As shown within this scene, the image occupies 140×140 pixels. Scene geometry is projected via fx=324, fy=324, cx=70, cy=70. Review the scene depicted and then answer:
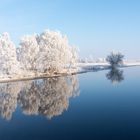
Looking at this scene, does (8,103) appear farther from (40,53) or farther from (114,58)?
(114,58)

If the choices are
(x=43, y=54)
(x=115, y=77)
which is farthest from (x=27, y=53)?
(x=115, y=77)

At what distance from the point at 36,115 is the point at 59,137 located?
9.55 metres

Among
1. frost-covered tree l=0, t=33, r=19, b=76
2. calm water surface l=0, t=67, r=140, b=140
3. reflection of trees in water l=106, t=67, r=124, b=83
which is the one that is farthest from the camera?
frost-covered tree l=0, t=33, r=19, b=76

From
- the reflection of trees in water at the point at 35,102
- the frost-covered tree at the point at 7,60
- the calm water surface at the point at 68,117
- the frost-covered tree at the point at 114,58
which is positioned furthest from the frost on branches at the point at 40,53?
the frost-covered tree at the point at 114,58

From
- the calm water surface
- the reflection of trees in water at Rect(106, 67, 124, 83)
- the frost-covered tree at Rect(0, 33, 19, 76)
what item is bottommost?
the calm water surface

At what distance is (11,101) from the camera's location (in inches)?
1758

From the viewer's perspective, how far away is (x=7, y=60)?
260 ft

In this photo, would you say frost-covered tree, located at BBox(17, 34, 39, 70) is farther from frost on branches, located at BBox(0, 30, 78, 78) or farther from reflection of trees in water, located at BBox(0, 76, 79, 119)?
reflection of trees in water, located at BBox(0, 76, 79, 119)

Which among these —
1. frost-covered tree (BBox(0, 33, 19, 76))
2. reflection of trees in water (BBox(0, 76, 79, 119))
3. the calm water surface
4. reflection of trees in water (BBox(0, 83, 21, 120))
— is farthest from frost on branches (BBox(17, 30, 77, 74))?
the calm water surface

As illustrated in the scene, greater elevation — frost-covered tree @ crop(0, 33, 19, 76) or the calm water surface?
frost-covered tree @ crop(0, 33, 19, 76)

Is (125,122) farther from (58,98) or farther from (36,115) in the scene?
(58,98)

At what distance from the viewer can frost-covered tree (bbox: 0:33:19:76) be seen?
3110 inches

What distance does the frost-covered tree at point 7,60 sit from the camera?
79000mm

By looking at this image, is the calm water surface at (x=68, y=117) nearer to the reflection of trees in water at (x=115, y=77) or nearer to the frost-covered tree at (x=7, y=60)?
the reflection of trees in water at (x=115, y=77)
